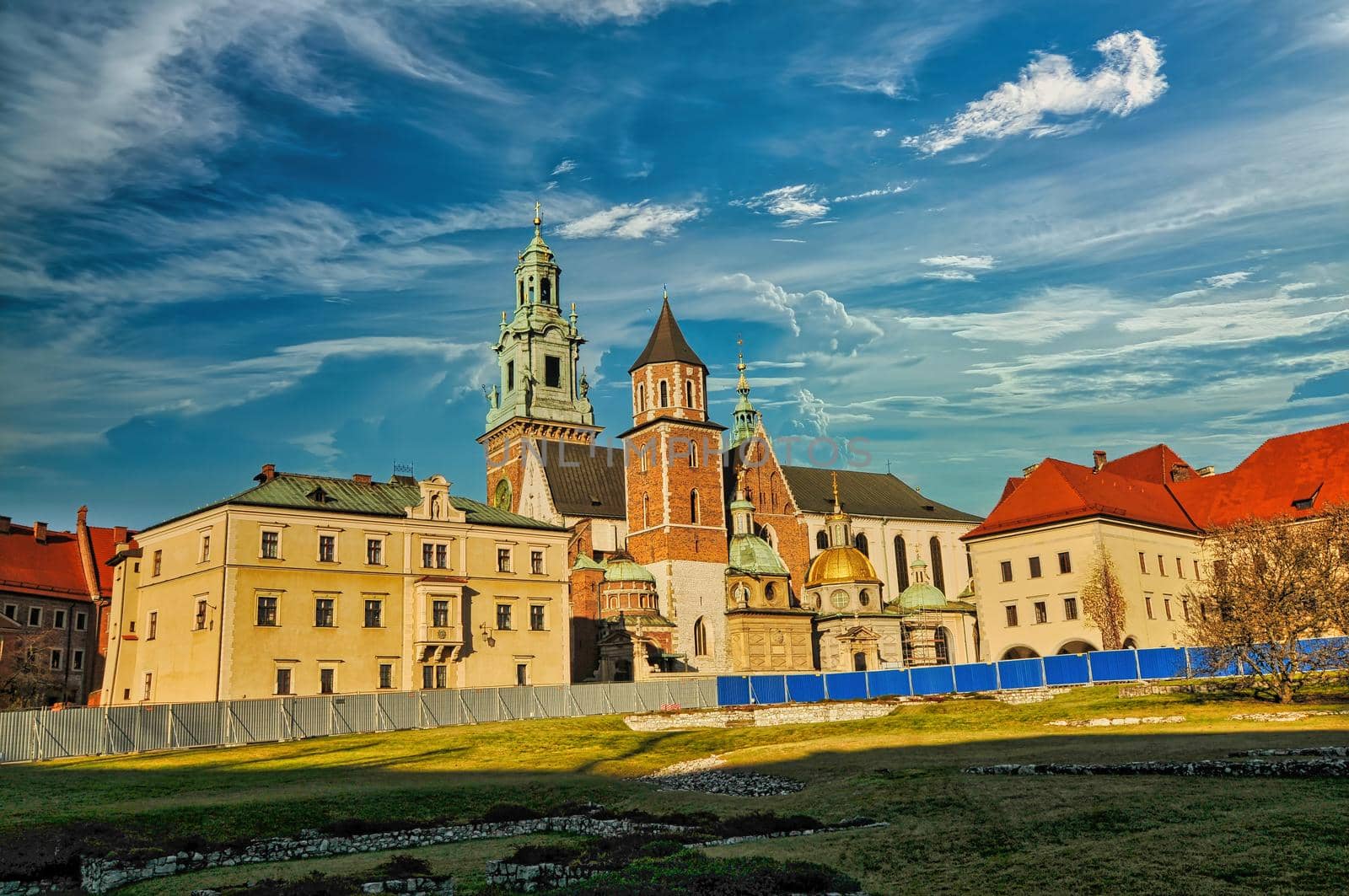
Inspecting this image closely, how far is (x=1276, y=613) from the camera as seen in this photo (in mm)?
40531

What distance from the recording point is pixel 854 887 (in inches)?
559

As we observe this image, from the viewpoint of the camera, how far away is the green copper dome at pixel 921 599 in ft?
278

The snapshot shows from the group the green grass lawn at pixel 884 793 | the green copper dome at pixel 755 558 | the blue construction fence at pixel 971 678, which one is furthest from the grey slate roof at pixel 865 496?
the green grass lawn at pixel 884 793

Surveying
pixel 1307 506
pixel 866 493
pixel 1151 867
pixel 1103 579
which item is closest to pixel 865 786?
pixel 1151 867

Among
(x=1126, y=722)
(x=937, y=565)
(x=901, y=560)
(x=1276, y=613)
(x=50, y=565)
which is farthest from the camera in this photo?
(x=937, y=565)

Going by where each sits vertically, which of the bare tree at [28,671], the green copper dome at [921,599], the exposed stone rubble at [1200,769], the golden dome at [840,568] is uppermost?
the golden dome at [840,568]

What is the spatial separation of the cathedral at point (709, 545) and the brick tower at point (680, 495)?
11 centimetres

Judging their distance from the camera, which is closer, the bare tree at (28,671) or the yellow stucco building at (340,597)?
the yellow stucco building at (340,597)

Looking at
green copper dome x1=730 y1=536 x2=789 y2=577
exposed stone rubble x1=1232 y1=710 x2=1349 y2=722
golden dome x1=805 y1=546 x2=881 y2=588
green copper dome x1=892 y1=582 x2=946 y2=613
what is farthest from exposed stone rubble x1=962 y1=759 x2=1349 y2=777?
green copper dome x1=892 y1=582 x2=946 y2=613

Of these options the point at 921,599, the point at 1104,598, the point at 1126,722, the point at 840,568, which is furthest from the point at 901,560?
the point at 1126,722

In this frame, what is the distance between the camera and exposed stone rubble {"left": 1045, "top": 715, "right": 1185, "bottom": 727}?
34781mm

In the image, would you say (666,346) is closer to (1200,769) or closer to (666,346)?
(666,346)

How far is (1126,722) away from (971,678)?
22.7 m

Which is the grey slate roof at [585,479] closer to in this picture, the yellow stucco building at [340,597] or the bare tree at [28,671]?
the yellow stucco building at [340,597]
